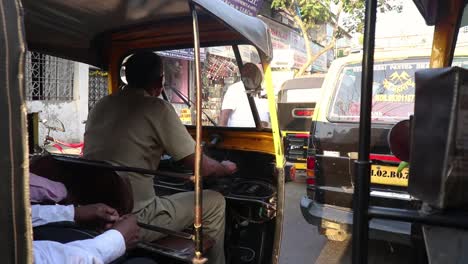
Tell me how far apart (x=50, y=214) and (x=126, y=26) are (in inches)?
59.7

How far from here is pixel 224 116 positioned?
3.62m

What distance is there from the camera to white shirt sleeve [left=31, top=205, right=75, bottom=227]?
5.45 ft

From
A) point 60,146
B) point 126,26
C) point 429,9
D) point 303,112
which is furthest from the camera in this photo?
point 303,112

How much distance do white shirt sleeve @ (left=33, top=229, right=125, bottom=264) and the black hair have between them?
109cm

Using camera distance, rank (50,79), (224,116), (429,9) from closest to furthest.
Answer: (429,9) < (224,116) < (50,79)

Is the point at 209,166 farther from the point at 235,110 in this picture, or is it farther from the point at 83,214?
the point at 235,110

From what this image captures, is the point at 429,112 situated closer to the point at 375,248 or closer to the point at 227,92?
the point at 227,92

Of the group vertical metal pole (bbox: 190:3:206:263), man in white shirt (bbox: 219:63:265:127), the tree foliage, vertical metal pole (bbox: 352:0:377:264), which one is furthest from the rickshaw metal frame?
the tree foliage

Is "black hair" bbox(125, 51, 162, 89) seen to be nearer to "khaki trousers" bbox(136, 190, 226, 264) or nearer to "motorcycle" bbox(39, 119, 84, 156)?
"khaki trousers" bbox(136, 190, 226, 264)

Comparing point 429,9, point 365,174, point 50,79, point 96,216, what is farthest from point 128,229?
point 50,79

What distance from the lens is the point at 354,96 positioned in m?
3.95

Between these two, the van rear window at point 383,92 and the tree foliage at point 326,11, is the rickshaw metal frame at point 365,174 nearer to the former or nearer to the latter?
the van rear window at point 383,92

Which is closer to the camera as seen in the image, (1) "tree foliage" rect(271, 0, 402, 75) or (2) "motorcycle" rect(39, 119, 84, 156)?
(2) "motorcycle" rect(39, 119, 84, 156)

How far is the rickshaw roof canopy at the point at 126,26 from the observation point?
2.20 m
